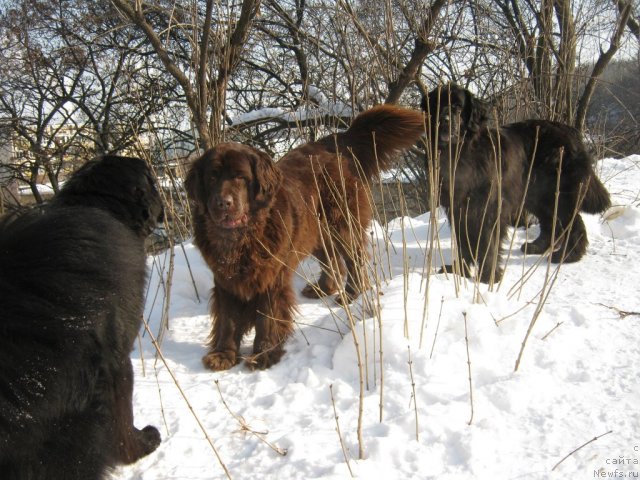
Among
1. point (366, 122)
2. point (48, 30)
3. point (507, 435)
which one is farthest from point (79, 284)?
point (48, 30)

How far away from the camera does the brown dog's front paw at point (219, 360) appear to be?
10.0 feet

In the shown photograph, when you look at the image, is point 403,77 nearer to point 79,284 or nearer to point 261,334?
point 261,334

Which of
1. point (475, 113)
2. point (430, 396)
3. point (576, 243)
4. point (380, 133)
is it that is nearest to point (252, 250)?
point (430, 396)

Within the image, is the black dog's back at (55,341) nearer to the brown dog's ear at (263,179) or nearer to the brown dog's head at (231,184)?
the brown dog's head at (231,184)

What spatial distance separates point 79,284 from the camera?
4.64 ft

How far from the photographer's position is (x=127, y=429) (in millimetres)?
2076

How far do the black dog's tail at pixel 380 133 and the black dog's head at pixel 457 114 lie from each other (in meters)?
0.19

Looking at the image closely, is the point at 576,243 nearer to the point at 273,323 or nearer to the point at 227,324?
the point at 273,323

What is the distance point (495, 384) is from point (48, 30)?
12.5 meters

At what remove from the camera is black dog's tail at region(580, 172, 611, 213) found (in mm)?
4660

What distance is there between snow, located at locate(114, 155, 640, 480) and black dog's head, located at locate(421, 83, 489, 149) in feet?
3.87

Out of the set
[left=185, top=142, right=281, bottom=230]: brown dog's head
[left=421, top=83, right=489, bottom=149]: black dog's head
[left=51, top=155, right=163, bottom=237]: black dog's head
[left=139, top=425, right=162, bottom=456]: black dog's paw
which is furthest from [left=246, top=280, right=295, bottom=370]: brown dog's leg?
[left=421, top=83, right=489, bottom=149]: black dog's head

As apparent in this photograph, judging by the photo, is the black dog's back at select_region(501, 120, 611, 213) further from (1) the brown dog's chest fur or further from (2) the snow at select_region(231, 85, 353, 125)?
(1) the brown dog's chest fur

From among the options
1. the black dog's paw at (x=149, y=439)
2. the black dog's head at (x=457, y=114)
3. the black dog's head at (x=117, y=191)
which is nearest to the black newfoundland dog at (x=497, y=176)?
the black dog's head at (x=457, y=114)
